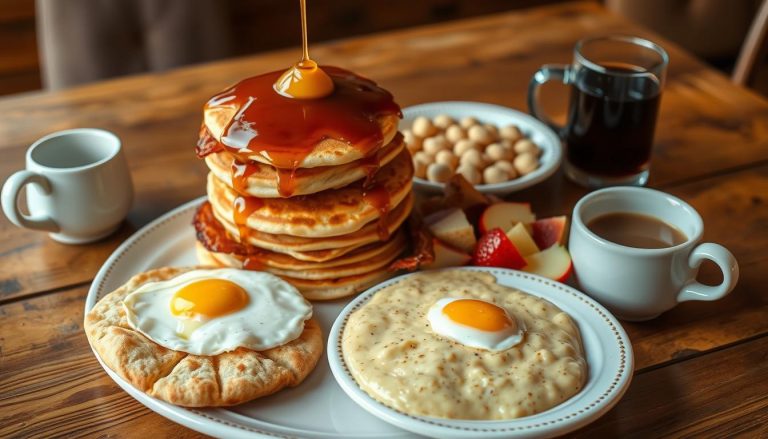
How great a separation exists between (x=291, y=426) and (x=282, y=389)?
0.09 meters

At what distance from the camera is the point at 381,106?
155 centimetres

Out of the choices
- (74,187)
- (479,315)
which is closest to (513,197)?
(479,315)

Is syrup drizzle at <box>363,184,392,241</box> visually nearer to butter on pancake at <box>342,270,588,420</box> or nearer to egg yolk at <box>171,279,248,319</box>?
butter on pancake at <box>342,270,588,420</box>

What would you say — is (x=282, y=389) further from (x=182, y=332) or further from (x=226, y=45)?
(x=226, y=45)

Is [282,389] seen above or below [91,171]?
below

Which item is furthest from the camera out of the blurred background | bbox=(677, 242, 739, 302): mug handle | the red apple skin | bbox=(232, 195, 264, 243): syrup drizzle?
the blurred background

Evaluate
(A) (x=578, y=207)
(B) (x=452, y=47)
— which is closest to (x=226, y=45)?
(B) (x=452, y=47)

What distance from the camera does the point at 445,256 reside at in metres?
1.63

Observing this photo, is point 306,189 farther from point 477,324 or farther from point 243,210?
point 477,324

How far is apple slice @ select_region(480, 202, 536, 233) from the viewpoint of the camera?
5.65 feet

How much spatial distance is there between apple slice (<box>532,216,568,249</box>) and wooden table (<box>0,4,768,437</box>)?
0.50ft

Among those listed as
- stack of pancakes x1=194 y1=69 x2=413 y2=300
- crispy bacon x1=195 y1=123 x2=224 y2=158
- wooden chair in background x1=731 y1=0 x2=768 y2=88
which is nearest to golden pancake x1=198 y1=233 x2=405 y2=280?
stack of pancakes x1=194 y1=69 x2=413 y2=300

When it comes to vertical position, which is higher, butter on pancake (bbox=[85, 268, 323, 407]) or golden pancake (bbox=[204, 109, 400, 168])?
golden pancake (bbox=[204, 109, 400, 168])

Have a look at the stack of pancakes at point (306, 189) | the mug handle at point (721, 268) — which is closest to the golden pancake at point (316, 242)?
the stack of pancakes at point (306, 189)
